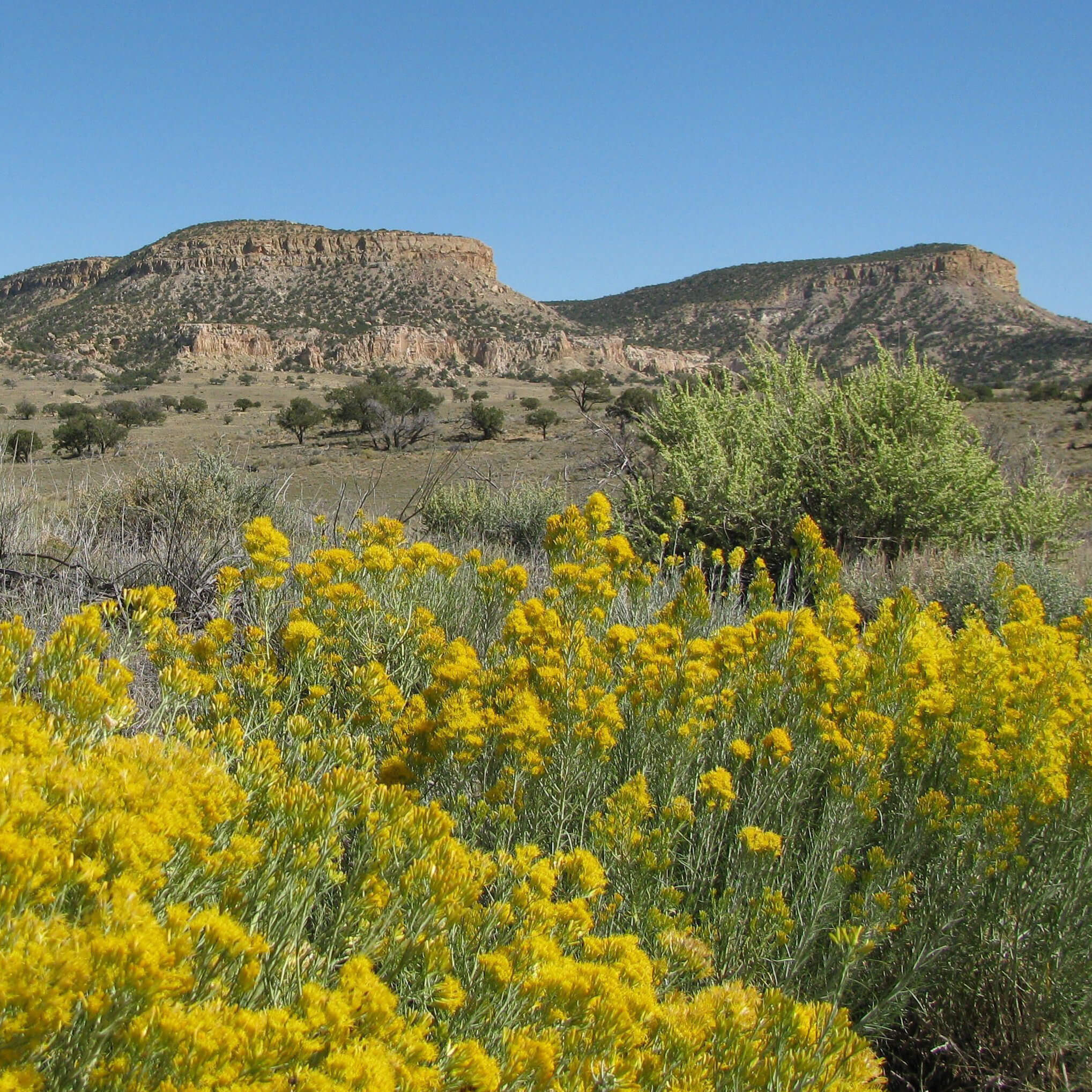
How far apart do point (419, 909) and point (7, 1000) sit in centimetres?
80

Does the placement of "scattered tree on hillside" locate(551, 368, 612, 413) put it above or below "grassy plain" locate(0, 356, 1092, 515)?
above

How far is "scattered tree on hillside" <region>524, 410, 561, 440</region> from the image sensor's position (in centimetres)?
3425

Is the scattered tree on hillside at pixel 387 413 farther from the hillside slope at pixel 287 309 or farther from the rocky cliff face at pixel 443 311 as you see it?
the hillside slope at pixel 287 309

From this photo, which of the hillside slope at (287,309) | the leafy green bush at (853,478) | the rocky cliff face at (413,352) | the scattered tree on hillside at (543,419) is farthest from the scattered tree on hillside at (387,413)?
the rocky cliff face at (413,352)

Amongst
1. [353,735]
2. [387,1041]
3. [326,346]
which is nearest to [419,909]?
[387,1041]

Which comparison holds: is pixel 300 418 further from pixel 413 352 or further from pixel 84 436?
pixel 413 352

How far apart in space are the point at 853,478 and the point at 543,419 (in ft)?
84.1

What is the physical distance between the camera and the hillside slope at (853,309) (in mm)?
65750

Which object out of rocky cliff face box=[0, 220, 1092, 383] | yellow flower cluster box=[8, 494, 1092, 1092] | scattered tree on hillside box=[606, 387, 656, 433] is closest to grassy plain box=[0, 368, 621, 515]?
scattered tree on hillside box=[606, 387, 656, 433]

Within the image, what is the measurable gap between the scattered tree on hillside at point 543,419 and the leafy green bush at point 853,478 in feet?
78.8

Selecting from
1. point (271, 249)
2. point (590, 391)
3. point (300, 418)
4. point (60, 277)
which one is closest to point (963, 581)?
point (300, 418)

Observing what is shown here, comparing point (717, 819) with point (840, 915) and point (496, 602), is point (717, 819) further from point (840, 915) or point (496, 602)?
point (496, 602)

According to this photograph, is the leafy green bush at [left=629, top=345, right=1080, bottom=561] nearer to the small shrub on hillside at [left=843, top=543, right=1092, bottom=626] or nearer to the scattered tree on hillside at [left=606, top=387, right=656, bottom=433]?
the small shrub on hillside at [left=843, top=543, right=1092, bottom=626]

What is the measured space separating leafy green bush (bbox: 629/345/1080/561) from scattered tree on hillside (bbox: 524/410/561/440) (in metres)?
24.0
